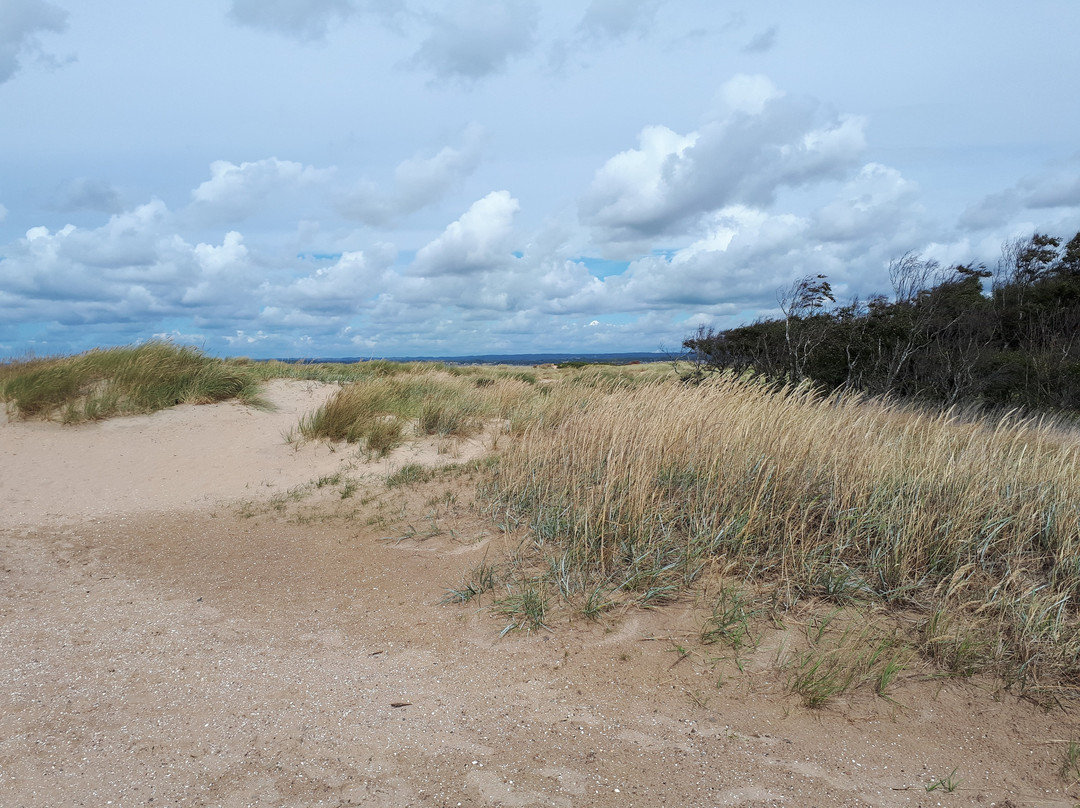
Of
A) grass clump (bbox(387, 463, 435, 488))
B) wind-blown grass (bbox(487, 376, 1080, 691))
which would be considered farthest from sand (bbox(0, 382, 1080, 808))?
grass clump (bbox(387, 463, 435, 488))

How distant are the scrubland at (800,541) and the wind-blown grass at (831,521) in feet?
0.06

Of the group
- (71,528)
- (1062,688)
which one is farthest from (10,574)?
(1062,688)

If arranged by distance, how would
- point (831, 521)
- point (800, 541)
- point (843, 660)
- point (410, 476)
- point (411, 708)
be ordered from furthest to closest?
point (410, 476)
point (831, 521)
point (800, 541)
point (843, 660)
point (411, 708)

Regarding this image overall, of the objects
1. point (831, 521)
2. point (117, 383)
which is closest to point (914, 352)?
point (831, 521)

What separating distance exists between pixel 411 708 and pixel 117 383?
10.3 metres

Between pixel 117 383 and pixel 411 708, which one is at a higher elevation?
pixel 117 383

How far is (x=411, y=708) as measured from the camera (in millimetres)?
3432

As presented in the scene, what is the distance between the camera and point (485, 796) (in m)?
2.76

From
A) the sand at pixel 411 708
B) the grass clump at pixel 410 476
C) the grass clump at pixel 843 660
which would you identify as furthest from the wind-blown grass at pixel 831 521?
the grass clump at pixel 410 476

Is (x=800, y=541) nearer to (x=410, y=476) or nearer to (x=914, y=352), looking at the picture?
(x=410, y=476)

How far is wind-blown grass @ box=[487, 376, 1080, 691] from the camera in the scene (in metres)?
4.00

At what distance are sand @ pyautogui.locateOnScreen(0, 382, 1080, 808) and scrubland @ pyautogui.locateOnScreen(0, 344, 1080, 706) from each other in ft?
0.60

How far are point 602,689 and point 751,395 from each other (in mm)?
4171

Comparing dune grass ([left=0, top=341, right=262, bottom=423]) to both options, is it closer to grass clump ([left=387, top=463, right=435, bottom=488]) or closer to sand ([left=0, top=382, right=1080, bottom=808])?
grass clump ([left=387, top=463, right=435, bottom=488])
